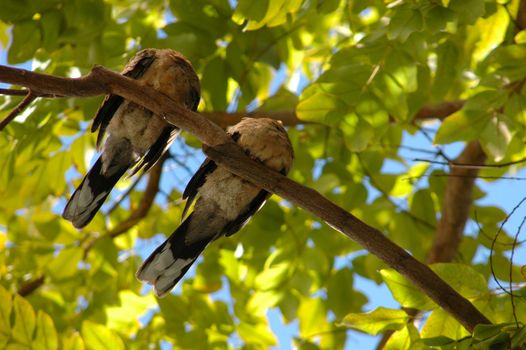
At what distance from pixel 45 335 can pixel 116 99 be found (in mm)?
952

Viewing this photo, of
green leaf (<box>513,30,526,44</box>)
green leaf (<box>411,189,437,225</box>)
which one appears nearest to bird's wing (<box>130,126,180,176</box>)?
green leaf (<box>513,30,526,44</box>)

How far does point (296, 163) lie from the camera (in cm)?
403

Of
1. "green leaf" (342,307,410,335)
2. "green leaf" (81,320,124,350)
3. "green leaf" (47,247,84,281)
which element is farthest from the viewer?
"green leaf" (47,247,84,281)

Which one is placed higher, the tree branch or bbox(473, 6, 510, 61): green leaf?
bbox(473, 6, 510, 61): green leaf

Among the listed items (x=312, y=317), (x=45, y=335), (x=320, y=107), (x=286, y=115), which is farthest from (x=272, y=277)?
(x=45, y=335)

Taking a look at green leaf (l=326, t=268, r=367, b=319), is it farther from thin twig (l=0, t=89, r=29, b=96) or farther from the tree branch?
thin twig (l=0, t=89, r=29, b=96)

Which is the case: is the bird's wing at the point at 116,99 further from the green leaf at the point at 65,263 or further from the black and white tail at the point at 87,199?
the green leaf at the point at 65,263

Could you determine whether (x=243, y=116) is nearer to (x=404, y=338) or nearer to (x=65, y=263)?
(x=65, y=263)

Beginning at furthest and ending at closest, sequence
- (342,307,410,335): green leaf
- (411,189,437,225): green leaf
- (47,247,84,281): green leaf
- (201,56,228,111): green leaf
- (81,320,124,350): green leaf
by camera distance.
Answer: (47,247,84,281): green leaf, (411,189,437,225): green leaf, (201,56,228,111): green leaf, (81,320,124,350): green leaf, (342,307,410,335): green leaf

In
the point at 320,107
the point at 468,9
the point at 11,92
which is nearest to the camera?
the point at 11,92

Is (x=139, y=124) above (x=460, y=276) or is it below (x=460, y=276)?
above

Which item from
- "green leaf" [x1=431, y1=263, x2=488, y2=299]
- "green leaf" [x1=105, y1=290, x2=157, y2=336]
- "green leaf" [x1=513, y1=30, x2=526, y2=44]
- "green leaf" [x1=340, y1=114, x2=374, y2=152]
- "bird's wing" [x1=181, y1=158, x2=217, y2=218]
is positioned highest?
"green leaf" [x1=513, y1=30, x2=526, y2=44]

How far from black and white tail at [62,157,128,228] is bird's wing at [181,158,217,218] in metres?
0.30

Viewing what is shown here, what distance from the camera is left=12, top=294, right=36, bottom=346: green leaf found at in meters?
2.88
